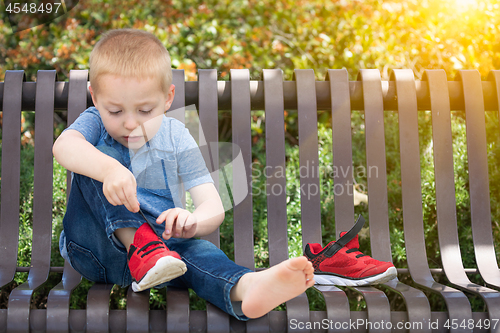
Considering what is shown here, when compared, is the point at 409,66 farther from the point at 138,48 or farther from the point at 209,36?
the point at 138,48

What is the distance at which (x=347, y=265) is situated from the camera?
1.44 meters

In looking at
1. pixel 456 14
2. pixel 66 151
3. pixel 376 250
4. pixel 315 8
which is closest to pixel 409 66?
pixel 456 14

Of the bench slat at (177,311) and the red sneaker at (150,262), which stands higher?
the red sneaker at (150,262)

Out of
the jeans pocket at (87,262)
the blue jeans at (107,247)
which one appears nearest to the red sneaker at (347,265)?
the blue jeans at (107,247)

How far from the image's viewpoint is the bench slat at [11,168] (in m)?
1.63

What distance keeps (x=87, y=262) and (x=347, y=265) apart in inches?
34.5

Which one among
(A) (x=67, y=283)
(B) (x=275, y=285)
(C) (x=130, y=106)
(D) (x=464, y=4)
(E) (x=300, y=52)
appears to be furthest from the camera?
(E) (x=300, y=52)

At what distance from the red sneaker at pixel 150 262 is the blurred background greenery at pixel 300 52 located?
928mm

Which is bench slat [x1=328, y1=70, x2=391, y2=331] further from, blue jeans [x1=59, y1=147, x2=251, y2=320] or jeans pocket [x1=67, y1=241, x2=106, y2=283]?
jeans pocket [x1=67, y1=241, x2=106, y2=283]

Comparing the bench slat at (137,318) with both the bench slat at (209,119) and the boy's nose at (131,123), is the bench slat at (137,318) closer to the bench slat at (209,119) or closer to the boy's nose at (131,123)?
the boy's nose at (131,123)

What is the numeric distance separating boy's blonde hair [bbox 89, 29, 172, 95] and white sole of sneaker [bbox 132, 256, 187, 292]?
23.4 inches

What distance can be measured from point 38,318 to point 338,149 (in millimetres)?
1266

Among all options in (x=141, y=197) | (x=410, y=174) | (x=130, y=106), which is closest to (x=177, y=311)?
(x=141, y=197)

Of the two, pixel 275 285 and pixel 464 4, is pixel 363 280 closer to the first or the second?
pixel 275 285
